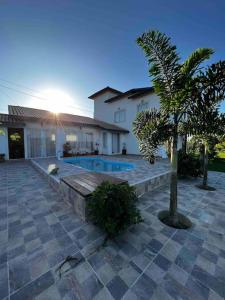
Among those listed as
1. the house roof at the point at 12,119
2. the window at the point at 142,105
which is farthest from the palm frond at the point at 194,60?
the window at the point at 142,105

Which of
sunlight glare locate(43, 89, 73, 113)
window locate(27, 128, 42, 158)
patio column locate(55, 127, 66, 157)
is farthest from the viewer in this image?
sunlight glare locate(43, 89, 73, 113)

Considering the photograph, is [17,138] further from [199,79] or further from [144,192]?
[199,79]

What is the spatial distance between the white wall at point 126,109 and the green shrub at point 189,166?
6.36m

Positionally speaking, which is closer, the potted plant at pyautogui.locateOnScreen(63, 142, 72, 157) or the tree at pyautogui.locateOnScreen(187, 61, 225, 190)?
the tree at pyautogui.locateOnScreen(187, 61, 225, 190)

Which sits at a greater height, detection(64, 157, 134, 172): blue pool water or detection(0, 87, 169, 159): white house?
detection(0, 87, 169, 159): white house

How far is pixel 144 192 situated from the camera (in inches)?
195

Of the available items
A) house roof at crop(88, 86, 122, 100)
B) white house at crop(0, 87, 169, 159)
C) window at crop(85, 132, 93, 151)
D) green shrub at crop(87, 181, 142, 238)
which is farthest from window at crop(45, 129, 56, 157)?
green shrub at crop(87, 181, 142, 238)

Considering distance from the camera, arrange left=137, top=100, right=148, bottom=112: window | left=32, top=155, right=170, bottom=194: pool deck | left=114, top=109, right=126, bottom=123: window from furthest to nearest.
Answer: left=114, top=109, right=126, bottom=123: window < left=137, top=100, right=148, bottom=112: window < left=32, top=155, right=170, bottom=194: pool deck

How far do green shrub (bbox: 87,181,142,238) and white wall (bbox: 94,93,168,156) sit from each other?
11573 mm

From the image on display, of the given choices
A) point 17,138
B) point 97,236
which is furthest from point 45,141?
point 97,236

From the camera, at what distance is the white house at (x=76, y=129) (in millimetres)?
10586

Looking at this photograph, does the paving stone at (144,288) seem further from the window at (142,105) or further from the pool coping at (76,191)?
the window at (142,105)

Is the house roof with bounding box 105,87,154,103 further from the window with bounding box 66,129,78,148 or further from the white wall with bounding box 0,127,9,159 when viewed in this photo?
the white wall with bounding box 0,127,9,159

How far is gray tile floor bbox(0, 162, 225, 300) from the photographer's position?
168 centimetres
